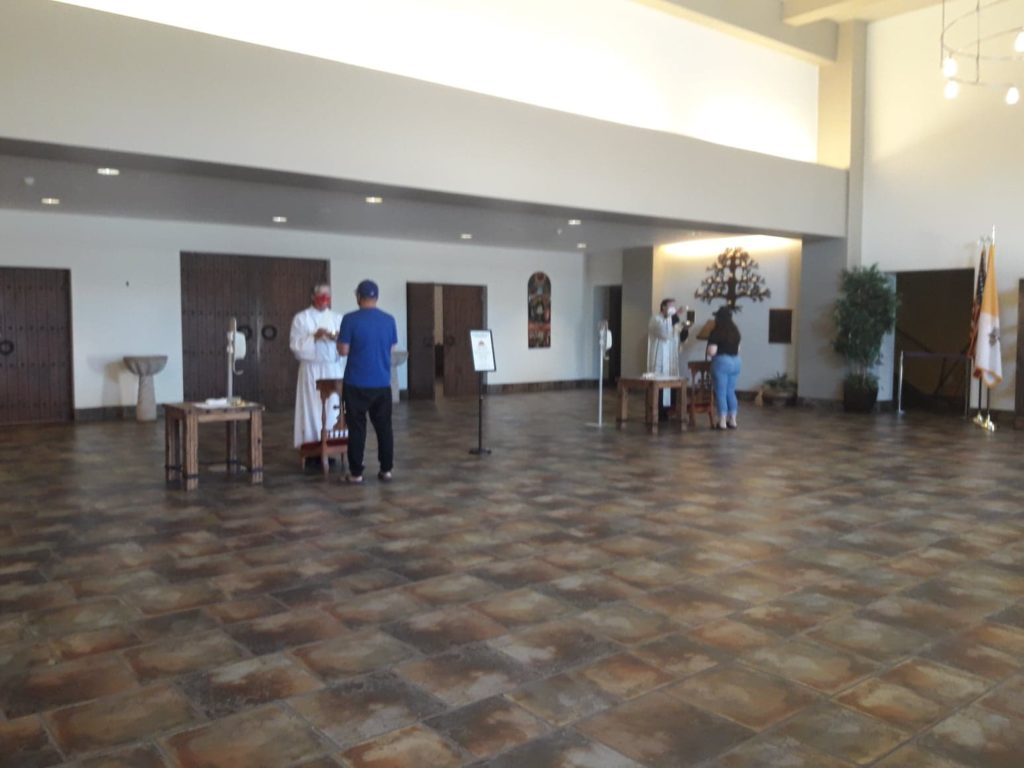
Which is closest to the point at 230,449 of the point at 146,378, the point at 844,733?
the point at 146,378

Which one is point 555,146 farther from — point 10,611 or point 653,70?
point 10,611

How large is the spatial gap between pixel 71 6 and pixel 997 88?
10778 mm

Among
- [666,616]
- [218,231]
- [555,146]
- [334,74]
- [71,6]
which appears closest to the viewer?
[666,616]

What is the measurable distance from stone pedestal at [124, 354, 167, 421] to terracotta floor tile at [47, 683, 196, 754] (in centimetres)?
896

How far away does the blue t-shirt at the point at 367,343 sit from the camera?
6.29 m

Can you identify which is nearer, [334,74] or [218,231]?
[334,74]

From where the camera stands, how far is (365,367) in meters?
6.35

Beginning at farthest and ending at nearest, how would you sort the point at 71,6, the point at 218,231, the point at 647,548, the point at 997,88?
the point at 218,231
the point at 997,88
the point at 71,6
the point at 647,548

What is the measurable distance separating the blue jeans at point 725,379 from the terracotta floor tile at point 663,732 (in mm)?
7506

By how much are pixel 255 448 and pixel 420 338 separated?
7697mm

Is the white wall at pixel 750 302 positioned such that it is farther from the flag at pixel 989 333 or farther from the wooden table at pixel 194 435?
the wooden table at pixel 194 435

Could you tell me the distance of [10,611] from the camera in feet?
11.9

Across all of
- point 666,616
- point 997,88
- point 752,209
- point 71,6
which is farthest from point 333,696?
point 997,88

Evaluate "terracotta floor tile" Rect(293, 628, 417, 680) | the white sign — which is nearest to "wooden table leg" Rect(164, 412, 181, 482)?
the white sign
